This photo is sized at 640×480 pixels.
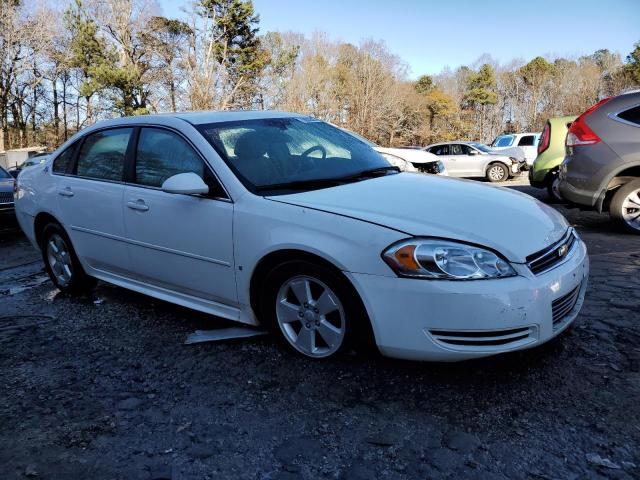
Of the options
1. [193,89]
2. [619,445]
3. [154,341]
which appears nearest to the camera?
[619,445]

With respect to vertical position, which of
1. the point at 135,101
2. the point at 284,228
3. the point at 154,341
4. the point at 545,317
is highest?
the point at 135,101

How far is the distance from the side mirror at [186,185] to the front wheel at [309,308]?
670 millimetres

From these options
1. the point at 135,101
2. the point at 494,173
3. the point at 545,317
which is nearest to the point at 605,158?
the point at 545,317

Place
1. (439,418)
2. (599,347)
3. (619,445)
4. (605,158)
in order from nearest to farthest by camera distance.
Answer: (619,445)
(439,418)
(599,347)
(605,158)

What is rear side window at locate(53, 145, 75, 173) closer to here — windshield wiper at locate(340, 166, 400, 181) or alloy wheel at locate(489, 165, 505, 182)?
windshield wiper at locate(340, 166, 400, 181)

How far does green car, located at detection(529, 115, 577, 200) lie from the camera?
28.7 ft

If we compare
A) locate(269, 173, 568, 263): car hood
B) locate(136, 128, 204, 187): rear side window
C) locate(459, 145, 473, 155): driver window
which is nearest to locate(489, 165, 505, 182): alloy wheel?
locate(459, 145, 473, 155): driver window

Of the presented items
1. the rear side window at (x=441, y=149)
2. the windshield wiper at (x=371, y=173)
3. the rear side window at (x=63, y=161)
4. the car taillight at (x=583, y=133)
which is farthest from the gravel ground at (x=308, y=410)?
the rear side window at (x=441, y=149)

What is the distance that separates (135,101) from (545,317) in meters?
36.4

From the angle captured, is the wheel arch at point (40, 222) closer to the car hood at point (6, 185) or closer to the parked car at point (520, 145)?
the car hood at point (6, 185)

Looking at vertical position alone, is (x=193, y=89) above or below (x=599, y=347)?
above

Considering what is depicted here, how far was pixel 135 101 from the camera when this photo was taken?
34875 mm

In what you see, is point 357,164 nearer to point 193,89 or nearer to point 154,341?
point 154,341

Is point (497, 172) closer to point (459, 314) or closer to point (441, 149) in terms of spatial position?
point (441, 149)
